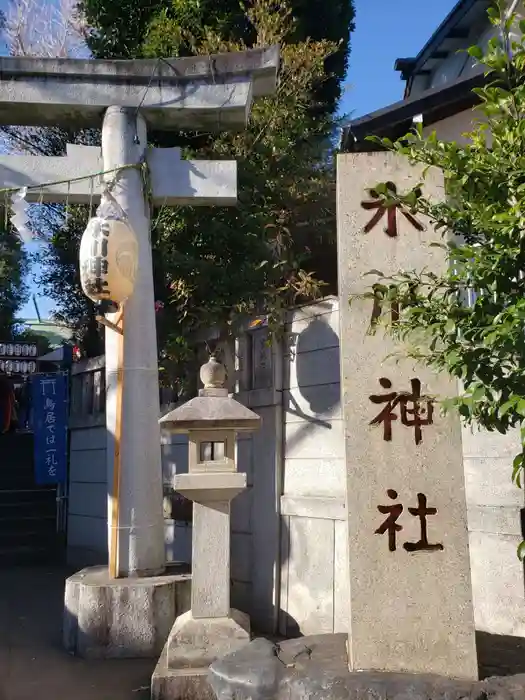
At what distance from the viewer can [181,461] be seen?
27.6 feet

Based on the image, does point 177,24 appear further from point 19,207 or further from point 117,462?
point 117,462

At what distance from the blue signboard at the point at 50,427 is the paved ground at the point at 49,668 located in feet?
10.6

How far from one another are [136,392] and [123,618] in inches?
87.6

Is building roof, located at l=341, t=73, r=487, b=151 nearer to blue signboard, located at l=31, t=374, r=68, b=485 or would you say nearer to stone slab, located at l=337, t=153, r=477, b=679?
stone slab, located at l=337, t=153, r=477, b=679

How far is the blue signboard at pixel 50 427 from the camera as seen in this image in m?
11.1

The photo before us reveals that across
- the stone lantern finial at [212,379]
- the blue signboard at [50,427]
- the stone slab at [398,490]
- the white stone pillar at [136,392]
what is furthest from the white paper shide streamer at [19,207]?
the blue signboard at [50,427]

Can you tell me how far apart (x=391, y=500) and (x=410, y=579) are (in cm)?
48

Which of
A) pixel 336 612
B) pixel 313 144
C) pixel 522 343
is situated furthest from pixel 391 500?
pixel 313 144

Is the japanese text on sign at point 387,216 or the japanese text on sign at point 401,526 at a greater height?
the japanese text on sign at point 387,216

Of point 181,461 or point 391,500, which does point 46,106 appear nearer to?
point 181,461

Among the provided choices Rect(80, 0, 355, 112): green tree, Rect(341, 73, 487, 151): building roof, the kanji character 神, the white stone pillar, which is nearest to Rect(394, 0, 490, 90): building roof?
Rect(80, 0, 355, 112): green tree

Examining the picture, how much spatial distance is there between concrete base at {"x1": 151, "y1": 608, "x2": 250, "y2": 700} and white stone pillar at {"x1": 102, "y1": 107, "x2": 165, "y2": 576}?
48.4 inches

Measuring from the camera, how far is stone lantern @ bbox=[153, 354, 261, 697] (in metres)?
5.51

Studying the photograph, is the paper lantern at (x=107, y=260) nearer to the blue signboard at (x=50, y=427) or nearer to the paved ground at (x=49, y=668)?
the paved ground at (x=49, y=668)
